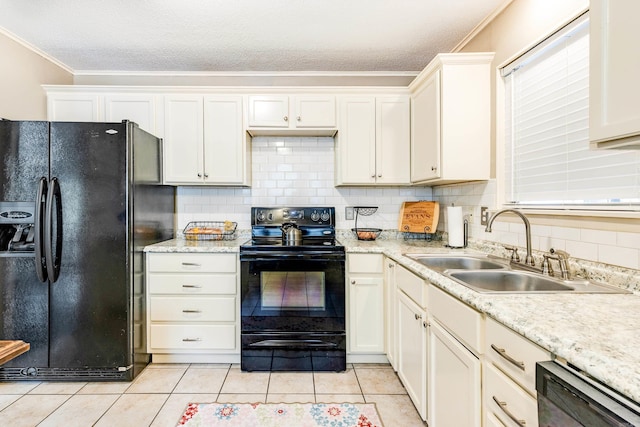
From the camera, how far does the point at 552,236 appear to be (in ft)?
5.50

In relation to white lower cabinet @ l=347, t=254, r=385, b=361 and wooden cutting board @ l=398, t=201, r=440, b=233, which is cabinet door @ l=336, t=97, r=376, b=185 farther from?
white lower cabinet @ l=347, t=254, r=385, b=361

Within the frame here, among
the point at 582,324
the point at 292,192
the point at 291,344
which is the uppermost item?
the point at 292,192

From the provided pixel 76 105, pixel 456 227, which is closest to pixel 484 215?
pixel 456 227

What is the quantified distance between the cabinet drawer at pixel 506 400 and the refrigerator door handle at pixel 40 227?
2.56m

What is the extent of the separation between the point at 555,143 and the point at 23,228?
3244 mm

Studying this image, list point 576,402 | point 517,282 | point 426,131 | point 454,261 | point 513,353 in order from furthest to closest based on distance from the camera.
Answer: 1. point 426,131
2. point 454,261
3. point 517,282
4. point 513,353
5. point 576,402

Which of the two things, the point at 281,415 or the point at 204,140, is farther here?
the point at 204,140

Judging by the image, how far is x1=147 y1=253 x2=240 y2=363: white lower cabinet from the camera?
2.46 meters

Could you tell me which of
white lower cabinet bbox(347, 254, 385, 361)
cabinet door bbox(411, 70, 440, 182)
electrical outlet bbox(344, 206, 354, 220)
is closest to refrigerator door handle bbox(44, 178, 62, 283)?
white lower cabinet bbox(347, 254, 385, 361)

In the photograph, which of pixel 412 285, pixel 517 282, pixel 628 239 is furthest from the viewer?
pixel 412 285

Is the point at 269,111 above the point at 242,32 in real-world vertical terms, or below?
below

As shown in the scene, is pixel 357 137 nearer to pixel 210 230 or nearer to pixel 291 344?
pixel 210 230

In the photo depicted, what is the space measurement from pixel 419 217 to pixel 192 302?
1.96 meters

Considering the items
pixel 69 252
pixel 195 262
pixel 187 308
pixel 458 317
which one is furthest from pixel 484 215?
pixel 69 252
